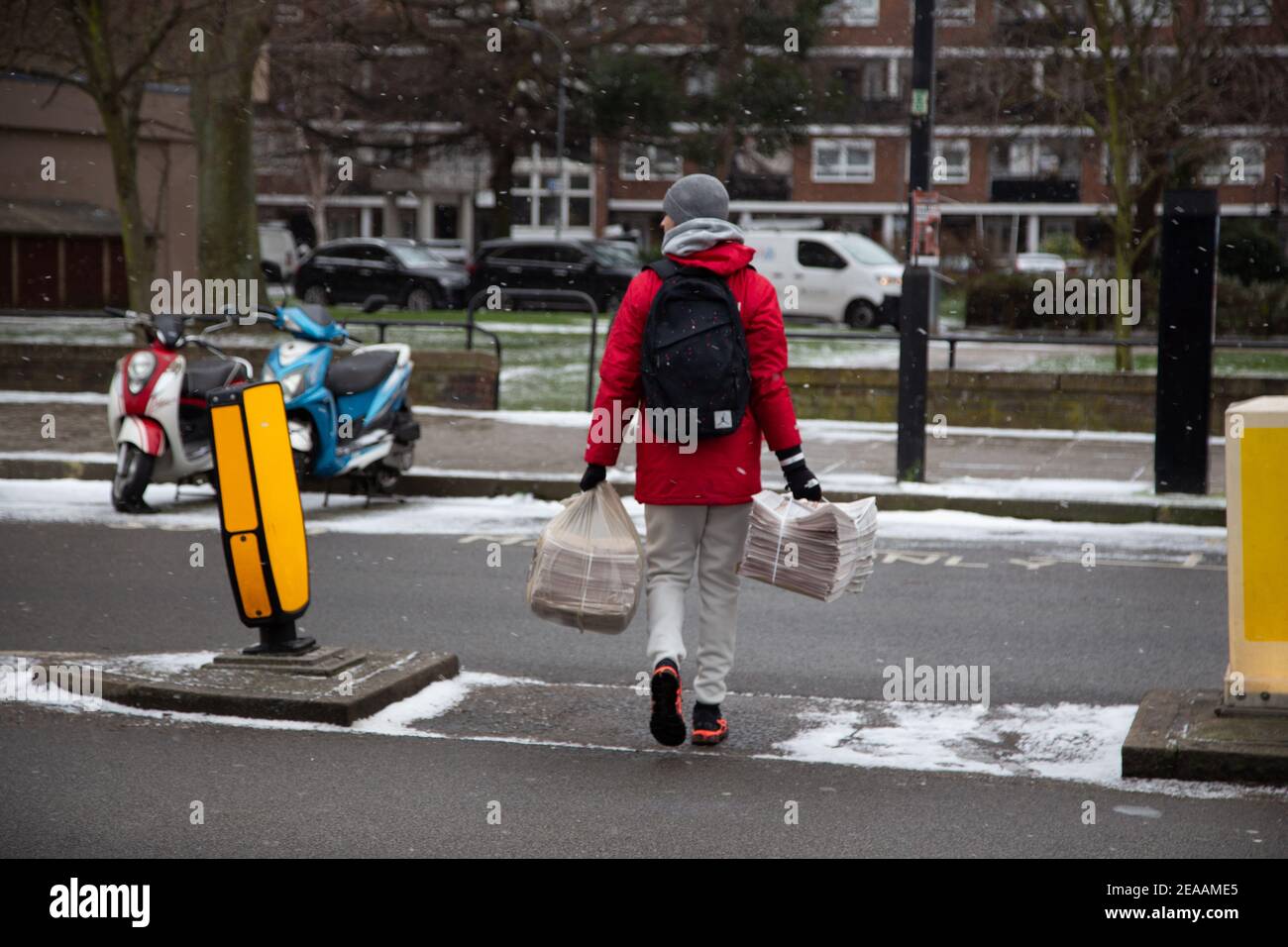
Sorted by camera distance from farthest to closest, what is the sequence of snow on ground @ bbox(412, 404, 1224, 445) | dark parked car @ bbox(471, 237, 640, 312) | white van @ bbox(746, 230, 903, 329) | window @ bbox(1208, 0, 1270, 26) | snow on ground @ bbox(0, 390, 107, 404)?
dark parked car @ bbox(471, 237, 640, 312) → white van @ bbox(746, 230, 903, 329) → window @ bbox(1208, 0, 1270, 26) → snow on ground @ bbox(0, 390, 107, 404) → snow on ground @ bbox(412, 404, 1224, 445)

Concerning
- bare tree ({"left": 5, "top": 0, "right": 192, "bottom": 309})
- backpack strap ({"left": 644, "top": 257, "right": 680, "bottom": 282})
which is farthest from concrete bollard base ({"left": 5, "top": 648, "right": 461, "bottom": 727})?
bare tree ({"left": 5, "top": 0, "right": 192, "bottom": 309})

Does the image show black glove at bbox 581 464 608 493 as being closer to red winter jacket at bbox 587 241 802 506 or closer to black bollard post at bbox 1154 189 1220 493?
red winter jacket at bbox 587 241 802 506

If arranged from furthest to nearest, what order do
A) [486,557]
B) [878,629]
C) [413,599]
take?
[486,557]
[413,599]
[878,629]

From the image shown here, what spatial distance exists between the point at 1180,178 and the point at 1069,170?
39.3 m

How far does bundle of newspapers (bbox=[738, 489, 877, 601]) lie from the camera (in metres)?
5.69

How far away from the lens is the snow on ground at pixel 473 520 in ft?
34.3

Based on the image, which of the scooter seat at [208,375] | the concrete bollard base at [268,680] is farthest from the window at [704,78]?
the concrete bollard base at [268,680]

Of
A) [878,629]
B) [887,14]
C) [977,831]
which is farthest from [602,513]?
[887,14]

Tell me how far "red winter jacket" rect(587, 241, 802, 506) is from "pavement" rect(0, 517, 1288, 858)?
89 centimetres

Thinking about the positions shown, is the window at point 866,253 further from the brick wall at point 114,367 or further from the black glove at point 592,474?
the black glove at point 592,474

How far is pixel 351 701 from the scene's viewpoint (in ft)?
19.1

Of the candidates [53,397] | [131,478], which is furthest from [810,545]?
[53,397]

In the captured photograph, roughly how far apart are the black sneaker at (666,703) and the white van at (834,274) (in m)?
25.8

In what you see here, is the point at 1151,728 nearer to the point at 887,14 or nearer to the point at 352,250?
the point at 352,250
